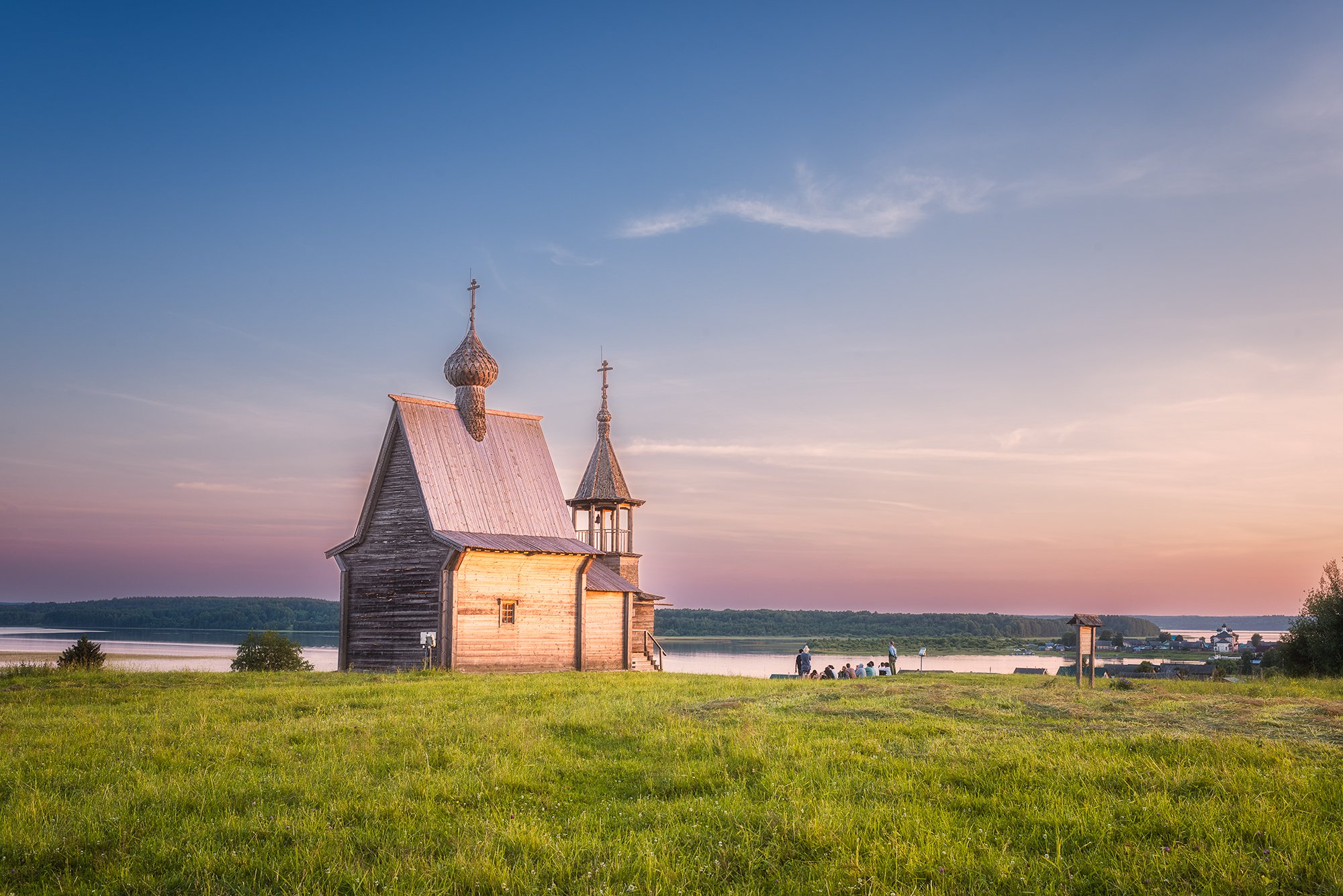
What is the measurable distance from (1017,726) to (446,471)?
22444mm

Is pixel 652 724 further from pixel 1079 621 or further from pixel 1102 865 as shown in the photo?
pixel 1079 621

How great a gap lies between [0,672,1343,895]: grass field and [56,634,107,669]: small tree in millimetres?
12447

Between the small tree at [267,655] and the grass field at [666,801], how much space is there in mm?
32272

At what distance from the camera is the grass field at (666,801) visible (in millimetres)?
7289

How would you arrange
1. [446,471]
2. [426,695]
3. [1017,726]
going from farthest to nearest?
[446,471] < [426,695] < [1017,726]

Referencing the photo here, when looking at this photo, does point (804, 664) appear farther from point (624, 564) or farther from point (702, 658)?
point (702, 658)

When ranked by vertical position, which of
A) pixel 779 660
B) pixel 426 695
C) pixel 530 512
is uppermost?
pixel 530 512

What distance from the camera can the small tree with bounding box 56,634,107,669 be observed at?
27031 millimetres

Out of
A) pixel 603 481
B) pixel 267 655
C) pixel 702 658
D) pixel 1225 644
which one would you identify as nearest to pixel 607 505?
pixel 603 481

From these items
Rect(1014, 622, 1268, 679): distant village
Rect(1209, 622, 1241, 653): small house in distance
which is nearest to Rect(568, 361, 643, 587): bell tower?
Rect(1014, 622, 1268, 679): distant village

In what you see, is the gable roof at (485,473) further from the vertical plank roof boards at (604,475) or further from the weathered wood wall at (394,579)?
the vertical plank roof boards at (604,475)

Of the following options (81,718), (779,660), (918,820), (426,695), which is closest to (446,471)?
(426,695)

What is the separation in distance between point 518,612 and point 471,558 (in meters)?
2.89

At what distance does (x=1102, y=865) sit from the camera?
7.42 m
